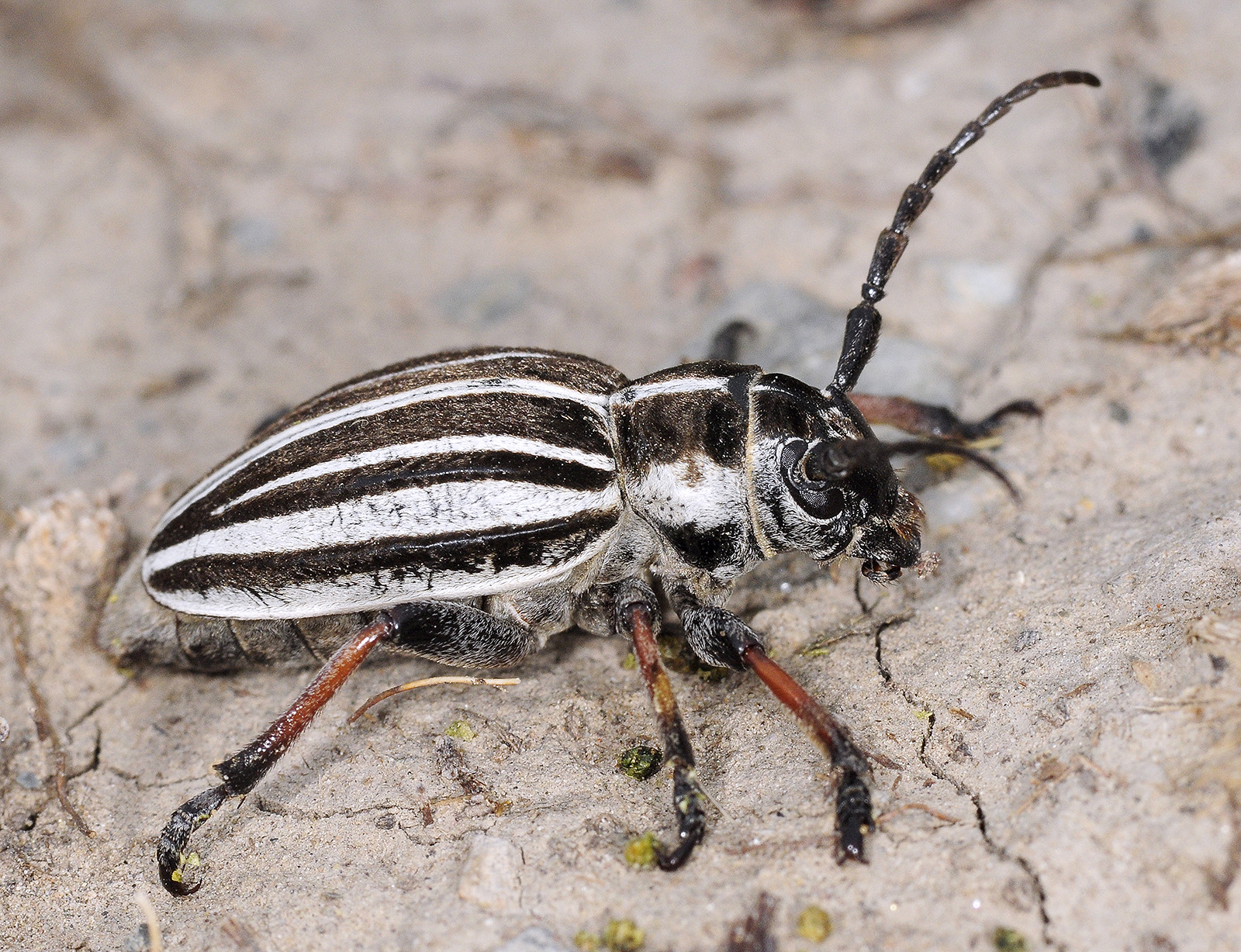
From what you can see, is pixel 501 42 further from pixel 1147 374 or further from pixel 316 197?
pixel 1147 374

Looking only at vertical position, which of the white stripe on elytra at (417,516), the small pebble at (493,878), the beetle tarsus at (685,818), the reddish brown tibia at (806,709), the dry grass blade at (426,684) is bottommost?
the dry grass blade at (426,684)

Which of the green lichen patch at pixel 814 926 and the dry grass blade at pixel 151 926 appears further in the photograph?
the dry grass blade at pixel 151 926

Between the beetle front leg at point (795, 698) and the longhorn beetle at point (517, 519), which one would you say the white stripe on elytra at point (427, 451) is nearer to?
the longhorn beetle at point (517, 519)

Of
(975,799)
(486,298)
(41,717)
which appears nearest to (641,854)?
(975,799)

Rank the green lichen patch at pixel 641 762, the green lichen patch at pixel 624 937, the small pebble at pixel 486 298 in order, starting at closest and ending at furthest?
the green lichen patch at pixel 624 937 < the green lichen patch at pixel 641 762 < the small pebble at pixel 486 298

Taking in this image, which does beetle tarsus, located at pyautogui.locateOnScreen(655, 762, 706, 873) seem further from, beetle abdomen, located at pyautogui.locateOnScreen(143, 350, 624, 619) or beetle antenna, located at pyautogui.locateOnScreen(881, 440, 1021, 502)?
beetle antenna, located at pyautogui.locateOnScreen(881, 440, 1021, 502)

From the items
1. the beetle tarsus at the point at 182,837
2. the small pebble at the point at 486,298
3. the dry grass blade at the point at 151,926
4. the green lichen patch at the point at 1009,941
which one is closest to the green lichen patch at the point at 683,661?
the green lichen patch at the point at 1009,941

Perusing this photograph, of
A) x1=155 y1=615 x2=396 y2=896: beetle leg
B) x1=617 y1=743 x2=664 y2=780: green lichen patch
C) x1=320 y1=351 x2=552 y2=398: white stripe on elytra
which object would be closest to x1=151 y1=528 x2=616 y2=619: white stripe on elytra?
x1=155 y1=615 x2=396 y2=896: beetle leg
